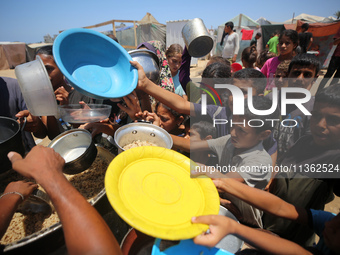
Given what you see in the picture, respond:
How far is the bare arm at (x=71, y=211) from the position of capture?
0.82 meters

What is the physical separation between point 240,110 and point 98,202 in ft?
5.12

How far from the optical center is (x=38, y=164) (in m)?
0.96

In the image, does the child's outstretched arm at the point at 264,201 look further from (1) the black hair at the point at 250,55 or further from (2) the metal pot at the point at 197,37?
(1) the black hair at the point at 250,55

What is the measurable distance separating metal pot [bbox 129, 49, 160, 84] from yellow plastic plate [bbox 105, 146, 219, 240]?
3.76 ft

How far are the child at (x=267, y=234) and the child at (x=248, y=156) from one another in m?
0.19

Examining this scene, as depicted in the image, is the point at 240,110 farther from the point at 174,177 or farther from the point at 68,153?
the point at 68,153

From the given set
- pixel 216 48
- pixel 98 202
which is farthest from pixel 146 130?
pixel 216 48

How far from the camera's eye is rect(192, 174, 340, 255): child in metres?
0.98

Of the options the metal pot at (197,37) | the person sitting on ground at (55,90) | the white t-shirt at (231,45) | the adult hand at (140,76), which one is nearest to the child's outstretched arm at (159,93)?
the adult hand at (140,76)

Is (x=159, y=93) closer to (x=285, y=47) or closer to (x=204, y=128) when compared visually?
(x=204, y=128)

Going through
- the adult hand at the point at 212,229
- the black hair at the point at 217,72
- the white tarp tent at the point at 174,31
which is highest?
the white tarp tent at the point at 174,31

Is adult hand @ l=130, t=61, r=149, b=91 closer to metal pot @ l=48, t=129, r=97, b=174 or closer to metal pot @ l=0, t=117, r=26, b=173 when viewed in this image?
metal pot @ l=48, t=129, r=97, b=174

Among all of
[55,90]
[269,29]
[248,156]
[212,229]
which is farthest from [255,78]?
[269,29]

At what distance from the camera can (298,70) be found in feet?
8.93
